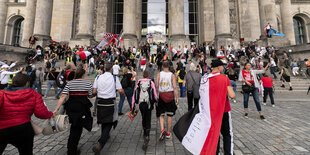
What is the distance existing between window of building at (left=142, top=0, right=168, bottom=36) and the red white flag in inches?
905

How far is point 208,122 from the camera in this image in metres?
2.50

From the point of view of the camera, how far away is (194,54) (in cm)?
1730

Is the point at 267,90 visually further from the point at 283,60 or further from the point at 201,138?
the point at 283,60

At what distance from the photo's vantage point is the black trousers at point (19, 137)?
6.84 ft

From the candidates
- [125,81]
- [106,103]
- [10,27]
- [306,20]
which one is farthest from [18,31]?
[306,20]

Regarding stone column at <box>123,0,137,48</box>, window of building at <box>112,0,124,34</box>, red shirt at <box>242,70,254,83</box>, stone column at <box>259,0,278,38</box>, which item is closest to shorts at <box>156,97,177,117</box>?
red shirt at <box>242,70,254,83</box>

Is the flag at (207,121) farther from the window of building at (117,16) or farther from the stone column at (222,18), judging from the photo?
the window of building at (117,16)

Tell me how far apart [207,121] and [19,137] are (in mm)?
2729

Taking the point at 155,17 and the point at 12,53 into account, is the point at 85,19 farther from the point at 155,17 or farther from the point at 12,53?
the point at 155,17

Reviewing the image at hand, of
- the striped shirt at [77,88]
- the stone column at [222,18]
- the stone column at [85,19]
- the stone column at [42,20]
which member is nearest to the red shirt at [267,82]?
the striped shirt at [77,88]

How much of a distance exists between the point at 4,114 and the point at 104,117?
1.51 m

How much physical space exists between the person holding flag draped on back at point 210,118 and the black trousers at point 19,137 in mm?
2326

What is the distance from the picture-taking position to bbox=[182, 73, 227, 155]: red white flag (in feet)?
8.01

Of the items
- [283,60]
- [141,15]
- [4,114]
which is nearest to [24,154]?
[4,114]
